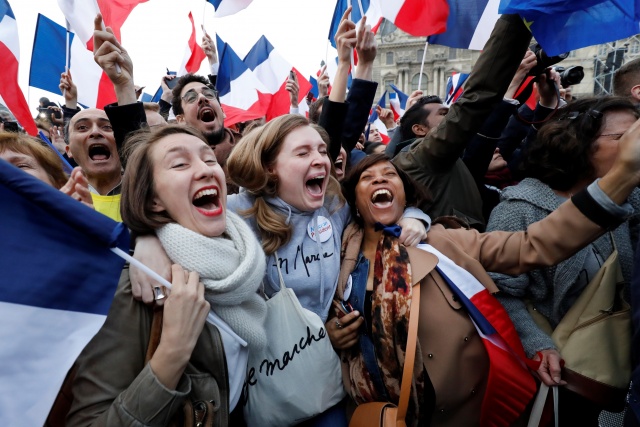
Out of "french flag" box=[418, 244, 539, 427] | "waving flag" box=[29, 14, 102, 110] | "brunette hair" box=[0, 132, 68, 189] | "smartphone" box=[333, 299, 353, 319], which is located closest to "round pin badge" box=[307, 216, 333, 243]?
"smartphone" box=[333, 299, 353, 319]

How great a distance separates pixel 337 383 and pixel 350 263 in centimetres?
59

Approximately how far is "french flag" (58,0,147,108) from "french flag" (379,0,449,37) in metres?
2.88

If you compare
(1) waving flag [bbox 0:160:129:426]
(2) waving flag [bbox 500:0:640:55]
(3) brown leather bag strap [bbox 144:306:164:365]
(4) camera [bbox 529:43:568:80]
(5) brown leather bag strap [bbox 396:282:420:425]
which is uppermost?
(2) waving flag [bbox 500:0:640:55]

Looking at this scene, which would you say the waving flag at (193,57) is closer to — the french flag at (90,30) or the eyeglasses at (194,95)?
the french flag at (90,30)

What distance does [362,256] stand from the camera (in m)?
2.25

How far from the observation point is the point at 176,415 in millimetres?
1507

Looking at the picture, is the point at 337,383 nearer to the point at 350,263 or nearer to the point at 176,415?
the point at 350,263

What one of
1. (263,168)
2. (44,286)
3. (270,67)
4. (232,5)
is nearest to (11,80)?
(232,5)

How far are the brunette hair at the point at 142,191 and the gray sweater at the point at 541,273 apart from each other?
5.64 feet

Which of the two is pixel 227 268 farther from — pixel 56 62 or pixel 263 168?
pixel 56 62

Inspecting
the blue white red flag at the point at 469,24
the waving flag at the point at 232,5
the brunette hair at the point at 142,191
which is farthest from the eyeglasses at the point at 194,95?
the brunette hair at the point at 142,191

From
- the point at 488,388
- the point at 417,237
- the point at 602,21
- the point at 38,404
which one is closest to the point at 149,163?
the point at 38,404

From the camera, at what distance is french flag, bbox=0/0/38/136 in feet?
13.0

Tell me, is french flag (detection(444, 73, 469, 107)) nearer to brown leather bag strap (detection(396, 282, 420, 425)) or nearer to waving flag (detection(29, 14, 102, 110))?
brown leather bag strap (detection(396, 282, 420, 425))
